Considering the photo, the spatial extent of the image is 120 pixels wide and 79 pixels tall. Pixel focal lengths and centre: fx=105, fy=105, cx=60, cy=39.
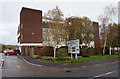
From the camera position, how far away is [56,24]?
15.1 m

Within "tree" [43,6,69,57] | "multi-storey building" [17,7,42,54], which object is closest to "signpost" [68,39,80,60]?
"tree" [43,6,69,57]

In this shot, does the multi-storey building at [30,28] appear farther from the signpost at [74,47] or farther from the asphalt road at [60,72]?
the asphalt road at [60,72]

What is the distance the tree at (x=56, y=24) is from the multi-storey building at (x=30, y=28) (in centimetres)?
1687

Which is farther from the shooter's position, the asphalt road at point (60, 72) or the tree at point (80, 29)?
the tree at point (80, 29)

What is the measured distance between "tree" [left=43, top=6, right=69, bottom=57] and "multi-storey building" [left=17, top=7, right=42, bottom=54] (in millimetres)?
16873

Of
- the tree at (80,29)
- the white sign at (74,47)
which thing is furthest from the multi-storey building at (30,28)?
the white sign at (74,47)

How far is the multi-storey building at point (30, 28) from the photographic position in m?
30.4

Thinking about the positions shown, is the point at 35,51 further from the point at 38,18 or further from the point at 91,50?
the point at 38,18

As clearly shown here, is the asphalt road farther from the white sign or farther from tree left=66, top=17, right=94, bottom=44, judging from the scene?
tree left=66, top=17, right=94, bottom=44

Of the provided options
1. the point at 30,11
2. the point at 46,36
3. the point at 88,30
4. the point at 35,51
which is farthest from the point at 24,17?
the point at 88,30

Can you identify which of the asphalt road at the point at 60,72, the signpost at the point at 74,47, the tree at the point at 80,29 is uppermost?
the tree at the point at 80,29

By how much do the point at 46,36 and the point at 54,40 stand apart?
149 centimetres

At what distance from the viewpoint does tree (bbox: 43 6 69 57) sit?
49.1 ft

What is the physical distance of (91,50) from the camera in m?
21.3
